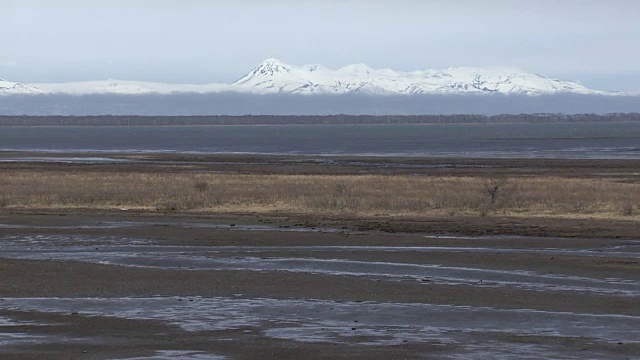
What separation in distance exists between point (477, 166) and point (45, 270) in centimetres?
5786

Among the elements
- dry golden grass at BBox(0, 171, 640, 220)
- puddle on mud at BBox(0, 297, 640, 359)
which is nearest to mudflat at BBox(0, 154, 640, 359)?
puddle on mud at BBox(0, 297, 640, 359)

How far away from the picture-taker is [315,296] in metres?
19.3

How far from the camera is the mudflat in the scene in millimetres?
14914

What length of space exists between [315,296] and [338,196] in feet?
80.1

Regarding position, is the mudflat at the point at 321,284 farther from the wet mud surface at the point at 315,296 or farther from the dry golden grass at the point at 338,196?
the dry golden grass at the point at 338,196

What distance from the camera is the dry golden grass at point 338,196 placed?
3847 cm

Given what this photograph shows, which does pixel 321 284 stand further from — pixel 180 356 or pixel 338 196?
pixel 338 196

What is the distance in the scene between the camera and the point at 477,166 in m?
78.2

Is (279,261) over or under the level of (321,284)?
under

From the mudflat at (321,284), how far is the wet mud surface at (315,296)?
0.04 meters

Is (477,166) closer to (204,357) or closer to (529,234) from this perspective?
(529,234)

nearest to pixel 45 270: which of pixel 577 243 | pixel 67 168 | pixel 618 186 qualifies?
pixel 577 243

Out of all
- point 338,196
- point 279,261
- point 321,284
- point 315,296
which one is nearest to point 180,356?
point 315,296

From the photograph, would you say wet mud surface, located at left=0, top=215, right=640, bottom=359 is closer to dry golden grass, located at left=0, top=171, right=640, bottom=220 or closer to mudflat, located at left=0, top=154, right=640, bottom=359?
mudflat, located at left=0, top=154, right=640, bottom=359
